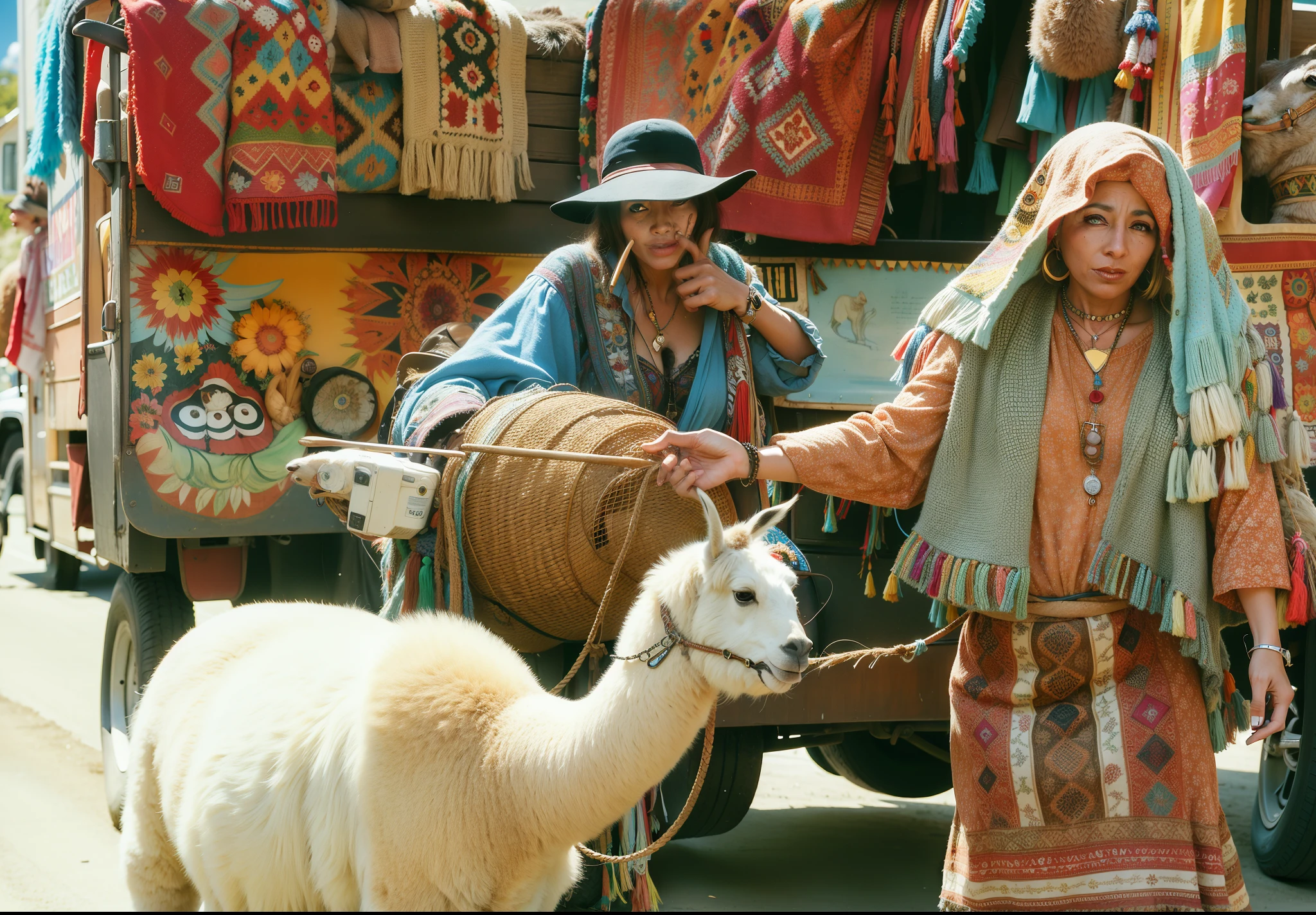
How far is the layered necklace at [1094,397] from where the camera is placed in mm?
2500

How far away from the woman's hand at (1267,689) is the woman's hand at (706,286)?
142 cm

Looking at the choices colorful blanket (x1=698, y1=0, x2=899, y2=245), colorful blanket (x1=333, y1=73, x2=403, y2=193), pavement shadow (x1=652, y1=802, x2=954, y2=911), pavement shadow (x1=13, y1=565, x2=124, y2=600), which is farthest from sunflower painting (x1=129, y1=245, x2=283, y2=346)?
pavement shadow (x1=13, y1=565, x2=124, y2=600)

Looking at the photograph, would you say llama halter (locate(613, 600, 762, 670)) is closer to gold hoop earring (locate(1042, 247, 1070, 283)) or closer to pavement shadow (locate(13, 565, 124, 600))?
gold hoop earring (locate(1042, 247, 1070, 283))

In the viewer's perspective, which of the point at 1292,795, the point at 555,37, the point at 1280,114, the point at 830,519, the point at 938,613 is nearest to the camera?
the point at 938,613

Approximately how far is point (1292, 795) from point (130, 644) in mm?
4386

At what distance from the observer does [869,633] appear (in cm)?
362

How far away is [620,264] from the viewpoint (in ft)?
9.75

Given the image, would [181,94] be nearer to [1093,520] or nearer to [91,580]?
[1093,520]

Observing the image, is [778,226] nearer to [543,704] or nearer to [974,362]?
[974,362]

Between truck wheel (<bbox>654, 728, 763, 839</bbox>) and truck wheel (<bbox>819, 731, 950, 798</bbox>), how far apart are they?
42.7 inches

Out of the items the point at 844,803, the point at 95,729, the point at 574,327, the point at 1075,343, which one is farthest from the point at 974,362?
the point at 95,729

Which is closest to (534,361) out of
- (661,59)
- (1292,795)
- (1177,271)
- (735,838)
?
(1177,271)

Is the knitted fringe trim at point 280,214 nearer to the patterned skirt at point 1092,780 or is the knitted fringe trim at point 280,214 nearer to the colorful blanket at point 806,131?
the colorful blanket at point 806,131

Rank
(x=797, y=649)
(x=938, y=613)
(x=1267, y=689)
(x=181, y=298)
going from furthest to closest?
(x=181, y=298) < (x=938, y=613) < (x=1267, y=689) < (x=797, y=649)
